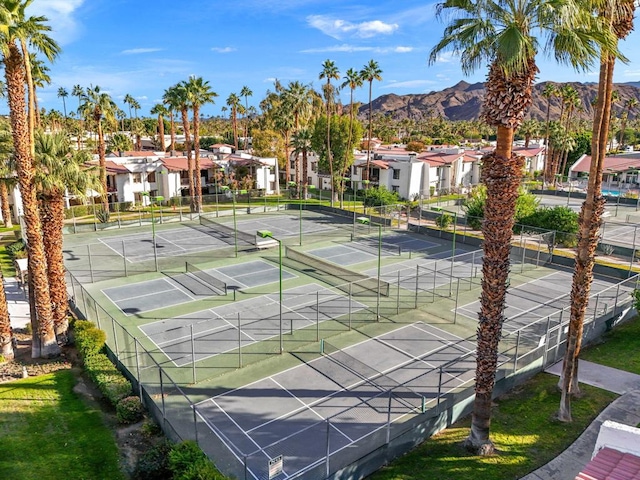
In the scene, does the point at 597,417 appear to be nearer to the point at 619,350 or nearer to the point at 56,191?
the point at 619,350

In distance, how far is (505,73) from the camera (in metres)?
12.2

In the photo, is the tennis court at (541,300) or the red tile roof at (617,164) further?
the red tile roof at (617,164)

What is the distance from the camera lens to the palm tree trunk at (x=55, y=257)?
21.6 metres

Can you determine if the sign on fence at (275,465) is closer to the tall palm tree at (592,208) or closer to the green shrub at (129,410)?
the green shrub at (129,410)

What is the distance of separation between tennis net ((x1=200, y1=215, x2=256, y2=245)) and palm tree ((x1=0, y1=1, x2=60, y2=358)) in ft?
63.8

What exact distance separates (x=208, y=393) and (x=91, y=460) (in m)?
4.54

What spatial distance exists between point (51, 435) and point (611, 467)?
51.6 feet

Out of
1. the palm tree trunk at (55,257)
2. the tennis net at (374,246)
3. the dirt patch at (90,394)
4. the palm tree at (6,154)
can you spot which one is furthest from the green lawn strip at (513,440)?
the palm tree at (6,154)

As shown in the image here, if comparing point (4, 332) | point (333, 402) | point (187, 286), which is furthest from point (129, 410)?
point (187, 286)

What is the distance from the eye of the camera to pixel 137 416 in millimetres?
16047

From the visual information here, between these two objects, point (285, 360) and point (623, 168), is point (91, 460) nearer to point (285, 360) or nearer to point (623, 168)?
point (285, 360)

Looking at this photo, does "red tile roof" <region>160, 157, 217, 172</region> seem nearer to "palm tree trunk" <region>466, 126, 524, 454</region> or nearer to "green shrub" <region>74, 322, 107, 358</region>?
"green shrub" <region>74, 322, 107, 358</region>

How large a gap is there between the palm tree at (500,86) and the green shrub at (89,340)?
15.0 metres

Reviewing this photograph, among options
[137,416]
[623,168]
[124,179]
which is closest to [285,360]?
[137,416]
